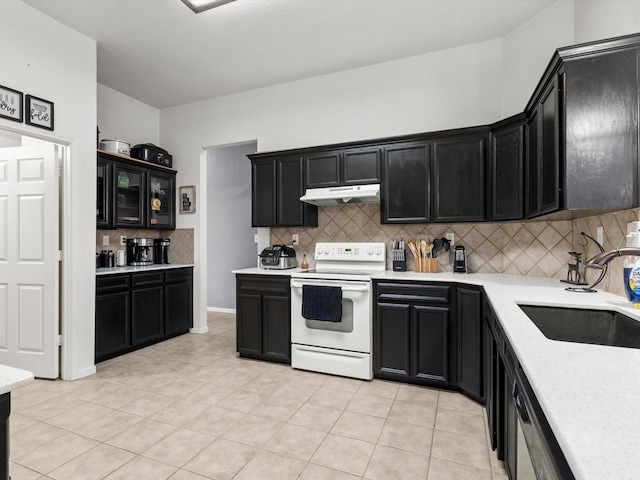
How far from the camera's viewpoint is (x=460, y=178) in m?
3.04

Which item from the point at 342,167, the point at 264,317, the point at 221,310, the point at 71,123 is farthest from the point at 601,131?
the point at 221,310

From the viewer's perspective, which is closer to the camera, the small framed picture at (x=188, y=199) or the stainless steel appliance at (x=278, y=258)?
the stainless steel appliance at (x=278, y=258)

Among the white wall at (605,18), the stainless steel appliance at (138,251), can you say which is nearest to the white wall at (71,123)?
the stainless steel appliance at (138,251)

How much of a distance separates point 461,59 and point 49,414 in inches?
179

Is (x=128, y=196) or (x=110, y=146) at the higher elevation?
(x=110, y=146)

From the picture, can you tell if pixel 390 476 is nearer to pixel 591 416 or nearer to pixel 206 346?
pixel 591 416

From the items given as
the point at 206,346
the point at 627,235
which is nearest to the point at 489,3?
the point at 627,235

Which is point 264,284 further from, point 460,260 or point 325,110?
point 325,110

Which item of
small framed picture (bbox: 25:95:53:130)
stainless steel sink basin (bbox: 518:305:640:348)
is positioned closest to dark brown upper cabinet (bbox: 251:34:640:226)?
stainless steel sink basin (bbox: 518:305:640:348)

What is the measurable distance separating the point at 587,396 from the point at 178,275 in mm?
4332

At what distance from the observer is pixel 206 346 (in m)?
4.00

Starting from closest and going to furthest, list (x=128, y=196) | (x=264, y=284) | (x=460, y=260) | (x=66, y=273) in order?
1. (x=66, y=273)
2. (x=460, y=260)
3. (x=264, y=284)
4. (x=128, y=196)

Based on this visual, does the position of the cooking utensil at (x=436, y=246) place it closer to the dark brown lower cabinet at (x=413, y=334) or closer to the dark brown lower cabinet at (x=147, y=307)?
the dark brown lower cabinet at (x=413, y=334)

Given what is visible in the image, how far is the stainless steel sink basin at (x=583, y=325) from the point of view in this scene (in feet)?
5.10
